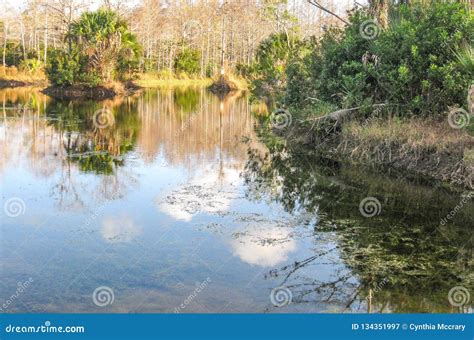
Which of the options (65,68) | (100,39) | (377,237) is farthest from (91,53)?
(377,237)

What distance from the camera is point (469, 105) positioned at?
33.2ft

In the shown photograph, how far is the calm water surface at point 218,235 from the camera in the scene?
5.08 meters

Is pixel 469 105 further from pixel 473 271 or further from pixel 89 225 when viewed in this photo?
pixel 89 225

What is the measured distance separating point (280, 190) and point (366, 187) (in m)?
1.52

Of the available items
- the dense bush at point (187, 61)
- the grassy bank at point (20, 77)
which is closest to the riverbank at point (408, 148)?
the grassy bank at point (20, 77)

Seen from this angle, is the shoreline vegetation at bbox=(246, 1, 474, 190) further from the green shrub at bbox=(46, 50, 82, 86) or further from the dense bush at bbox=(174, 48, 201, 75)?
the dense bush at bbox=(174, 48, 201, 75)

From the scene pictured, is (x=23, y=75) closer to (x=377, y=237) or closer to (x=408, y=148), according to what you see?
(x=408, y=148)

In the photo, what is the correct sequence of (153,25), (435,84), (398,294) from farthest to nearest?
1. (153,25)
2. (435,84)
3. (398,294)

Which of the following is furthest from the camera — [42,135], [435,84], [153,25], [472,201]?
[153,25]

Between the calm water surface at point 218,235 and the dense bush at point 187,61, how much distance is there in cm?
3821

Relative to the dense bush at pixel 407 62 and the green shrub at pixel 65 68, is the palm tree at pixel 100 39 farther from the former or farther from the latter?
the dense bush at pixel 407 62

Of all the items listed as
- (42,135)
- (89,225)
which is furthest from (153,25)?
(89,225)

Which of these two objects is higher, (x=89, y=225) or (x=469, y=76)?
(x=469, y=76)

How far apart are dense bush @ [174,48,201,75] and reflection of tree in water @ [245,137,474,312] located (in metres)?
40.2
